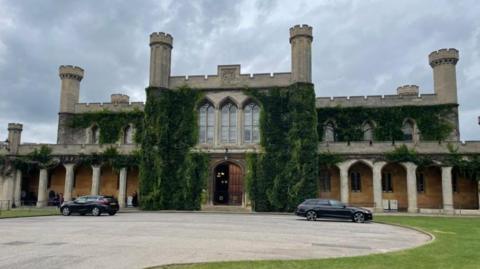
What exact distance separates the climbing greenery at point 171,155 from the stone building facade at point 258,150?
3.08ft

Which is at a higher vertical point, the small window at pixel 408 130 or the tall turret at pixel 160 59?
the tall turret at pixel 160 59

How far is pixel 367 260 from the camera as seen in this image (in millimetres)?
9078

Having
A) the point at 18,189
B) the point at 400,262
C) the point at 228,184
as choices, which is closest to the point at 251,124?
the point at 228,184

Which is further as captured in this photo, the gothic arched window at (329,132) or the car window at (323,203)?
the gothic arched window at (329,132)

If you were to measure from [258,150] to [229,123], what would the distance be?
3.59 metres

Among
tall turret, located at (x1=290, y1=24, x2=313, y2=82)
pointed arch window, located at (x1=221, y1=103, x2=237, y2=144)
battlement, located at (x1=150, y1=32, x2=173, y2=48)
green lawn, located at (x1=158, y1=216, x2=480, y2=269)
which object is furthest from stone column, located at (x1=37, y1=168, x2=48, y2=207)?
green lawn, located at (x1=158, y1=216, x2=480, y2=269)

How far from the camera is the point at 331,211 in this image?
2239cm

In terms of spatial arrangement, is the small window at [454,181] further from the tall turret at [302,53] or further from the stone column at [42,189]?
the stone column at [42,189]

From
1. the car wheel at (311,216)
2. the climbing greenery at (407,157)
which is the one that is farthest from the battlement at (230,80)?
the car wheel at (311,216)

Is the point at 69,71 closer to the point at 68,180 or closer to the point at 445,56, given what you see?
the point at 68,180

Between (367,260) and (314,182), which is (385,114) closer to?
(314,182)

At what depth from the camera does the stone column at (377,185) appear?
31.0 m

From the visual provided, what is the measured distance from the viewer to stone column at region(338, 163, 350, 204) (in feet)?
103

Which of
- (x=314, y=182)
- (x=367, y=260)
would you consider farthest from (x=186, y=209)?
(x=367, y=260)
